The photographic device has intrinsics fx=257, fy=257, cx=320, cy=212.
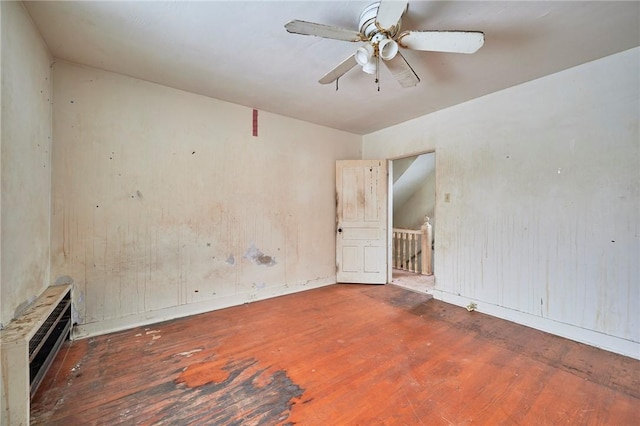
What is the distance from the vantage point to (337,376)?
75.2 inches

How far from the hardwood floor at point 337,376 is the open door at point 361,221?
4.76 feet

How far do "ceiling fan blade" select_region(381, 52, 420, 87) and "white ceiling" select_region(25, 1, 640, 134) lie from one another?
0.27 m

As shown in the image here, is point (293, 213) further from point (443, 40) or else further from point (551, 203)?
point (551, 203)

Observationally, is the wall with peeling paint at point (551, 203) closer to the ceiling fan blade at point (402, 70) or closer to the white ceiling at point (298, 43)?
the white ceiling at point (298, 43)

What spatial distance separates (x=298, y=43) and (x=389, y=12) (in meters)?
0.85

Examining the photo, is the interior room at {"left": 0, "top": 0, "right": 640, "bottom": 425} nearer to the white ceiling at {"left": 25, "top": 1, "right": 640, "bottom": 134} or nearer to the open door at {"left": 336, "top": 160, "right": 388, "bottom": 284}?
the white ceiling at {"left": 25, "top": 1, "right": 640, "bottom": 134}

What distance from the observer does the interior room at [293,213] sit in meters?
1.67

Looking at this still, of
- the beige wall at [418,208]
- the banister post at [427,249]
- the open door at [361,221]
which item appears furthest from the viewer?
the beige wall at [418,208]

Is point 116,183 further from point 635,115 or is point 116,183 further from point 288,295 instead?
point 635,115

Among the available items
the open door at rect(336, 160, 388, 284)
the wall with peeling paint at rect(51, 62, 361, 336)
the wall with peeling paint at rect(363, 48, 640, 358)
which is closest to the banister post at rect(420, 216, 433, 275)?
the open door at rect(336, 160, 388, 284)

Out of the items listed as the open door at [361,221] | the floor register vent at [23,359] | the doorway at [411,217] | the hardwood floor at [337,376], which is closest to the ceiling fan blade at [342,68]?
the open door at [361,221]

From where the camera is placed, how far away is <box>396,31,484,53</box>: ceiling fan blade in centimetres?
159

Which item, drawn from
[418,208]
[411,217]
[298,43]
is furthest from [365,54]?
[411,217]

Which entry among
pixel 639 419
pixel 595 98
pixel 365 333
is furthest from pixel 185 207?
pixel 595 98
